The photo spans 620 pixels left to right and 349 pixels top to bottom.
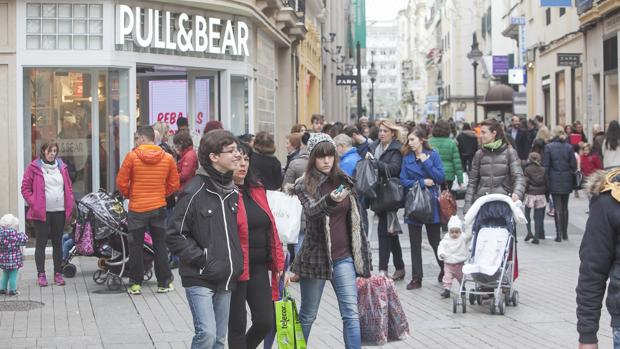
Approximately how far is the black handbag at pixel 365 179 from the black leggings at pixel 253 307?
407cm

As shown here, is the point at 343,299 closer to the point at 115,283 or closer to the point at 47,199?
the point at 115,283

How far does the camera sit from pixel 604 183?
4.86 meters

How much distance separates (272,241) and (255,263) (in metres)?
0.19

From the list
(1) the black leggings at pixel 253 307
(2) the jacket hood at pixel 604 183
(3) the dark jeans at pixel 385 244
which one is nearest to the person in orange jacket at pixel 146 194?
(3) the dark jeans at pixel 385 244

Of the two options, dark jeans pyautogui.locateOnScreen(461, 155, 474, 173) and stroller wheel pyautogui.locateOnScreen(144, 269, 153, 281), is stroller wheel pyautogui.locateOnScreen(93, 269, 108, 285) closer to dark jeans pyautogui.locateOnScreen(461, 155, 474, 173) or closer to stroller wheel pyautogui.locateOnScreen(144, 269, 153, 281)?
stroller wheel pyautogui.locateOnScreen(144, 269, 153, 281)

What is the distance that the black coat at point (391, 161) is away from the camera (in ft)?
39.1

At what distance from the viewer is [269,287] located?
686 cm

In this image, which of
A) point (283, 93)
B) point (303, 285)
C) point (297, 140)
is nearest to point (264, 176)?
point (297, 140)

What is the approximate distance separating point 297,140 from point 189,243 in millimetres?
7069

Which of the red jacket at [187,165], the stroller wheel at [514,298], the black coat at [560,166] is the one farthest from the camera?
the black coat at [560,166]

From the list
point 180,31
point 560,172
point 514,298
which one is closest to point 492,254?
point 514,298

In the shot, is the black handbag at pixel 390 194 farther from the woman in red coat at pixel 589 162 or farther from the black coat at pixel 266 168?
the woman in red coat at pixel 589 162

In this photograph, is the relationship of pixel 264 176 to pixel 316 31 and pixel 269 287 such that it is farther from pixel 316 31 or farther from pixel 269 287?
pixel 316 31

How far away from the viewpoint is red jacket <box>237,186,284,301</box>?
6.55 metres
